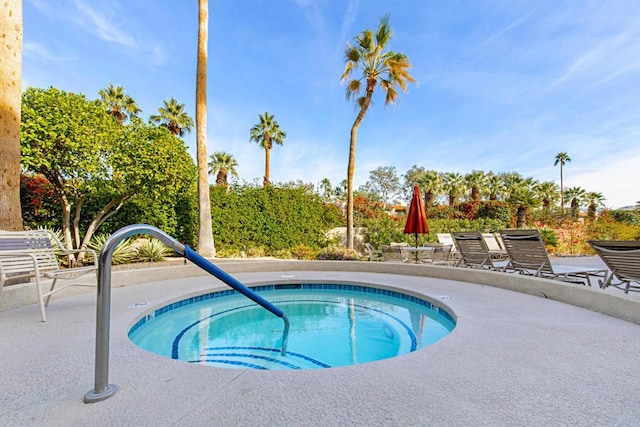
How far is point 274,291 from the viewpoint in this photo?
20.7ft

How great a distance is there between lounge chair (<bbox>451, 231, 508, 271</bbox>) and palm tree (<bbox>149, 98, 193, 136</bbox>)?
20729 millimetres

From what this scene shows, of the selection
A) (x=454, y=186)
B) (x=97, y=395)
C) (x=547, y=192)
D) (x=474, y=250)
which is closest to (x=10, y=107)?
(x=97, y=395)

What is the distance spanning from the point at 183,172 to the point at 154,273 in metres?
3.92

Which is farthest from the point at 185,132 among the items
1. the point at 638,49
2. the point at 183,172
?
the point at 638,49

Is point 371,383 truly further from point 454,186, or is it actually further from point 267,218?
point 454,186

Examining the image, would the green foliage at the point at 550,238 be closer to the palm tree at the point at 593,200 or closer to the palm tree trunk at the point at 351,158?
the palm tree trunk at the point at 351,158

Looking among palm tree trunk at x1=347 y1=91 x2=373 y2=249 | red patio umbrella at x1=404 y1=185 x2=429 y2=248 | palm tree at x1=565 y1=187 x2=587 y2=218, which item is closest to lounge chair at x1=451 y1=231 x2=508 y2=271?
red patio umbrella at x1=404 y1=185 x2=429 y2=248

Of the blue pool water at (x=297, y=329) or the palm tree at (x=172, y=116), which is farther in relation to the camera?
the palm tree at (x=172, y=116)

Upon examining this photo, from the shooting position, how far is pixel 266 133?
2558 cm

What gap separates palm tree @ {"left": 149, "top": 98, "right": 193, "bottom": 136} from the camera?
21.5 meters

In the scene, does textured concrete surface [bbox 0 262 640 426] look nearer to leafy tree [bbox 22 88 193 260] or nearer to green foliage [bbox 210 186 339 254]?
leafy tree [bbox 22 88 193 260]

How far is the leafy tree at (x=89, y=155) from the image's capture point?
7.03 meters

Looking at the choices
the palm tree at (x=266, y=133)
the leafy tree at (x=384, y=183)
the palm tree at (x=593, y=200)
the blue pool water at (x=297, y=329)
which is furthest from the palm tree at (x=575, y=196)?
the blue pool water at (x=297, y=329)

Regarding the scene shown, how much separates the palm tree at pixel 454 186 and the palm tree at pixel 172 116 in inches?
1066
